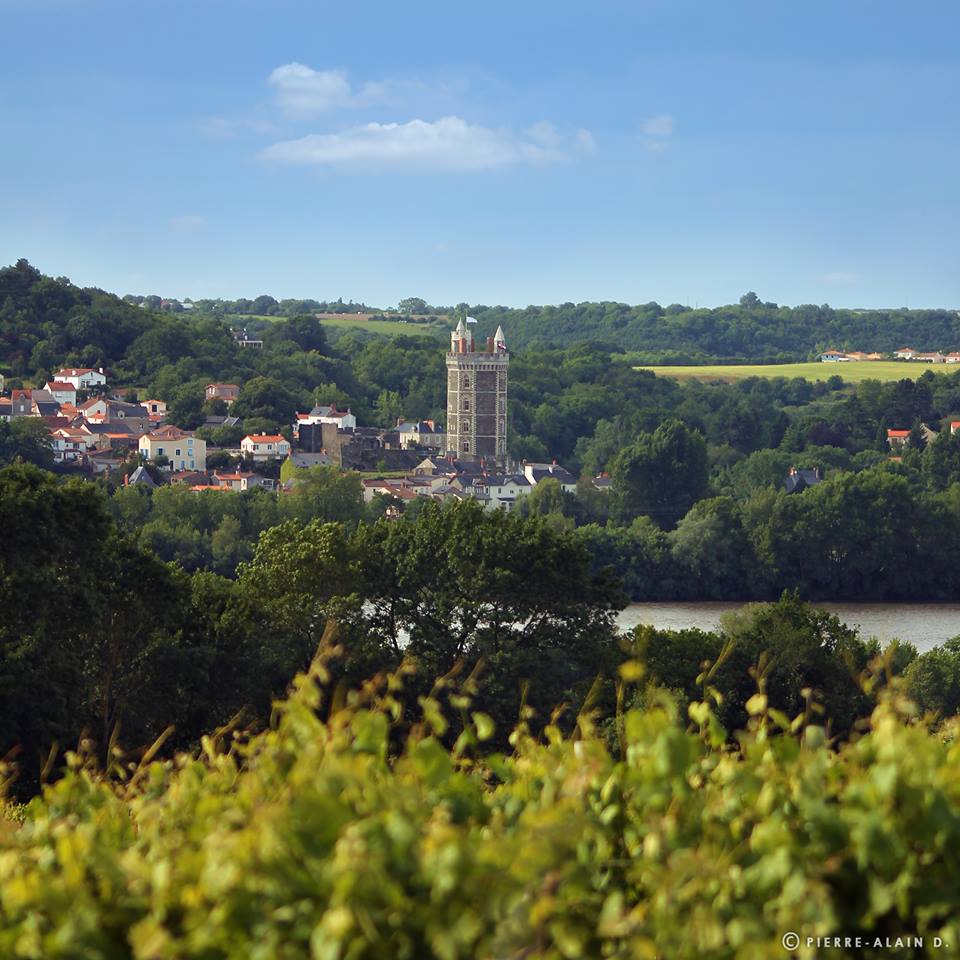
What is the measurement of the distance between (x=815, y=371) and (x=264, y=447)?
2544 inches

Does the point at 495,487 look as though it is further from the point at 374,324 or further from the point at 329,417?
the point at 374,324

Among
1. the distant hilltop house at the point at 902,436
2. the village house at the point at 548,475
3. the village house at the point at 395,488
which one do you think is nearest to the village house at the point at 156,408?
the village house at the point at 395,488

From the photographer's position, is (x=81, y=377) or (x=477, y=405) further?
(x=81, y=377)

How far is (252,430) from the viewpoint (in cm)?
7150

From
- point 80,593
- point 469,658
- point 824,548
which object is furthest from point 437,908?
point 824,548

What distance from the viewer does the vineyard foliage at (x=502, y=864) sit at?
4.75 meters

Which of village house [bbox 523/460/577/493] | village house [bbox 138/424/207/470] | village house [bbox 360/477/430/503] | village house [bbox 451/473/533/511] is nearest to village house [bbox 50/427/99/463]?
village house [bbox 138/424/207/470]

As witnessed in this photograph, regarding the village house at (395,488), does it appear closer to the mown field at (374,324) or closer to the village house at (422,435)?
the village house at (422,435)

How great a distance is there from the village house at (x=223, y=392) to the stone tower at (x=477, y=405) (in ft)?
29.6

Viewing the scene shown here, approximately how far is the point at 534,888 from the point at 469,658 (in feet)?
50.3

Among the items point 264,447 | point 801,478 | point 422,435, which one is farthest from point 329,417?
point 801,478

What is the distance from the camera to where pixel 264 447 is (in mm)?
68938

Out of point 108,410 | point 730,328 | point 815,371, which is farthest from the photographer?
point 730,328

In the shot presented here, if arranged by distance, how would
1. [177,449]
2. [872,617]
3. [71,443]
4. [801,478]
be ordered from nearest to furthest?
[872,617] → [801,478] → [177,449] → [71,443]
